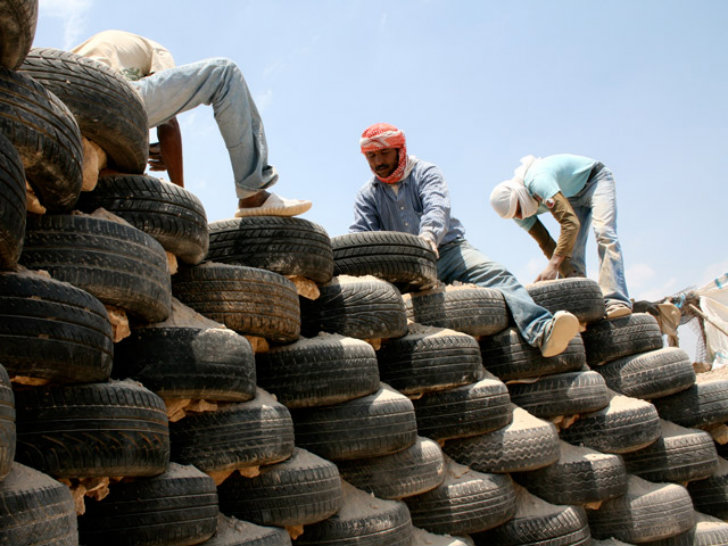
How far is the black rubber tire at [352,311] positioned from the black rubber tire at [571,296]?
163 cm

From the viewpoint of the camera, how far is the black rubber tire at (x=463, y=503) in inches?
158

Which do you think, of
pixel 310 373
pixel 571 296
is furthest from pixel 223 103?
pixel 571 296

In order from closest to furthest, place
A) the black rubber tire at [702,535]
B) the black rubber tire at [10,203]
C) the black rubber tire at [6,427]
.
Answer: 1. the black rubber tire at [6,427]
2. the black rubber tire at [10,203]
3. the black rubber tire at [702,535]

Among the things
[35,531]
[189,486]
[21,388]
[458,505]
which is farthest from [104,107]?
[458,505]

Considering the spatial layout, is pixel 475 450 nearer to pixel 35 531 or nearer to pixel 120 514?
pixel 120 514

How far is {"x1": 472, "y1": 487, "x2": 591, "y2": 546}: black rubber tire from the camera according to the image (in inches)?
170

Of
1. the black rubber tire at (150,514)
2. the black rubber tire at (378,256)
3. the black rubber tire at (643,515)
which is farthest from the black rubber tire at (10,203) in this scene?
the black rubber tire at (643,515)

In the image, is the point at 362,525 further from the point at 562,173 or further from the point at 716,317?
the point at 716,317

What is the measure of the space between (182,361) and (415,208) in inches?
118

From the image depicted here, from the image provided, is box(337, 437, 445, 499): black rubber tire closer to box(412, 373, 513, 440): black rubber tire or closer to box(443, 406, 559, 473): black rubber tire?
box(412, 373, 513, 440): black rubber tire

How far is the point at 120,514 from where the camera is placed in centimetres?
254

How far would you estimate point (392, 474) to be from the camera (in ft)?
12.4

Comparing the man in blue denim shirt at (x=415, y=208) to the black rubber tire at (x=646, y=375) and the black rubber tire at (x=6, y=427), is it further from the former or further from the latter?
the black rubber tire at (x=6, y=427)

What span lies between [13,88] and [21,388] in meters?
0.92
